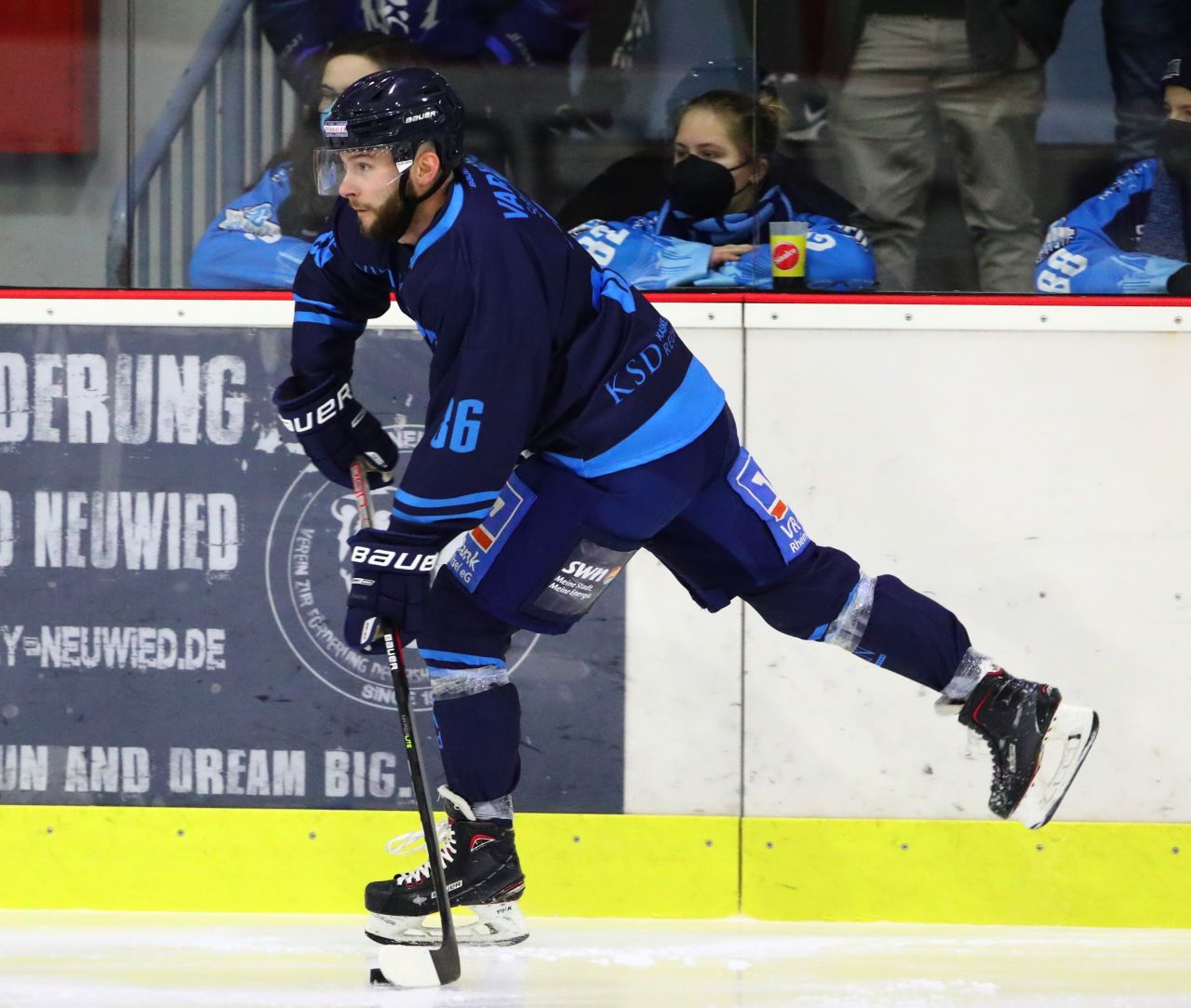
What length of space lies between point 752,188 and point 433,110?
1.10 meters

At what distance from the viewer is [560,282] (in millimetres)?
2773

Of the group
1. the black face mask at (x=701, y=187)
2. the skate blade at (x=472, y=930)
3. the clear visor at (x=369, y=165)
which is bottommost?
the skate blade at (x=472, y=930)

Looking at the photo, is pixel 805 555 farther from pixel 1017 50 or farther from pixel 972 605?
pixel 1017 50

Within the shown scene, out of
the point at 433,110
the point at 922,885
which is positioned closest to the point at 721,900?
the point at 922,885

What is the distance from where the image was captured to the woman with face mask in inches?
143

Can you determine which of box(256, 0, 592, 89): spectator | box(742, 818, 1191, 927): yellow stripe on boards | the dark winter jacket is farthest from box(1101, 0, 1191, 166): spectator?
box(742, 818, 1191, 927): yellow stripe on boards

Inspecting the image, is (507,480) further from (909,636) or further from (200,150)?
(200,150)

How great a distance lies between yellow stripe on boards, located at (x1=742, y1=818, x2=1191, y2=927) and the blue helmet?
67.2 inches

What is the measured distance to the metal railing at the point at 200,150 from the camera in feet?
12.0

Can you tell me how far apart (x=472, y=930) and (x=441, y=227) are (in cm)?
127

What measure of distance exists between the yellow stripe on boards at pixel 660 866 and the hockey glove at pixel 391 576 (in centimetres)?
106

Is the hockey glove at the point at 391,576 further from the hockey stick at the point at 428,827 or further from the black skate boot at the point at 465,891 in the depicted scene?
the black skate boot at the point at 465,891

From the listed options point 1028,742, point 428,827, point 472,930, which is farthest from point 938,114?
point 472,930

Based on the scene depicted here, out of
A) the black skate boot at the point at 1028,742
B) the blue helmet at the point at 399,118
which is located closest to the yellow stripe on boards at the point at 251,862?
the black skate boot at the point at 1028,742
